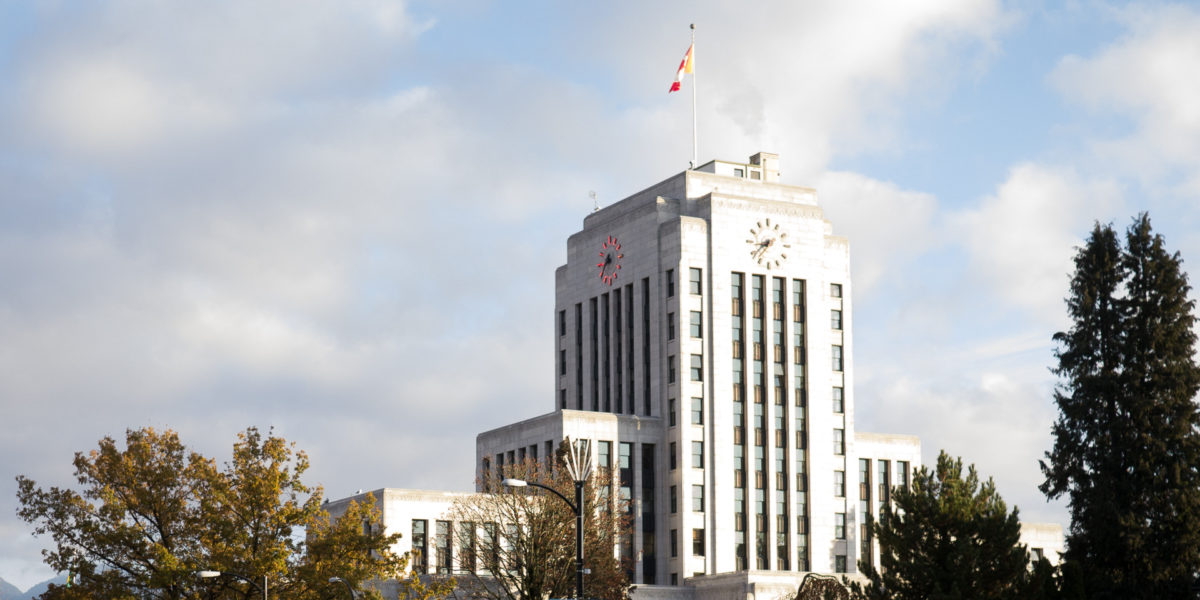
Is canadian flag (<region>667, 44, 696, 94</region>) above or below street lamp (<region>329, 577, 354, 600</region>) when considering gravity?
above

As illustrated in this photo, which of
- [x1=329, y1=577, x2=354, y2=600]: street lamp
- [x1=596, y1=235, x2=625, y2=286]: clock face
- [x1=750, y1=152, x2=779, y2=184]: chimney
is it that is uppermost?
[x1=750, y1=152, x2=779, y2=184]: chimney

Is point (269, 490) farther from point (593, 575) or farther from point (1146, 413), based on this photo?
point (1146, 413)

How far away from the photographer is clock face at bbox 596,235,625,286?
11644cm

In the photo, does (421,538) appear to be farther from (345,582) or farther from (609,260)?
(345,582)

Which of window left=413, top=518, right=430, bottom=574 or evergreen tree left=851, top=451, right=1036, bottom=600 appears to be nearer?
evergreen tree left=851, top=451, right=1036, bottom=600

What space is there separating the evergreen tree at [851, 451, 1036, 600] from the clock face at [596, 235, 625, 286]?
5700 cm

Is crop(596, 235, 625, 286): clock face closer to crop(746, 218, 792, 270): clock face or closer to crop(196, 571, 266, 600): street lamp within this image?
crop(746, 218, 792, 270): clock face

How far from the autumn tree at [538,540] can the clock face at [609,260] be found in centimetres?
2573

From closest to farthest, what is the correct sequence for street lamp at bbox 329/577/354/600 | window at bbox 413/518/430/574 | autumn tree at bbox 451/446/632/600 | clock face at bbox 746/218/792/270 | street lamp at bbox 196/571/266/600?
street lamp at bbox 196/571/266/600, street lamp at bbox 329/577/354/600, autumn tree at bbox 451/446/632/600, window at bbox 413/518/430/574, clock face at bbox 746/218/792/270

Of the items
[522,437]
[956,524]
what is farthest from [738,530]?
[956,524]

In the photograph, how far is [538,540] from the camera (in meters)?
78.9

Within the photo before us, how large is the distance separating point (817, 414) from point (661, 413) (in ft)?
37.5

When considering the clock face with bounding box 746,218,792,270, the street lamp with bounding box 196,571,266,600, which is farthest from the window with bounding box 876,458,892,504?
the street lamp with bounding box 196,571,266,600

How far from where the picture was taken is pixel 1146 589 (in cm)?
6681
